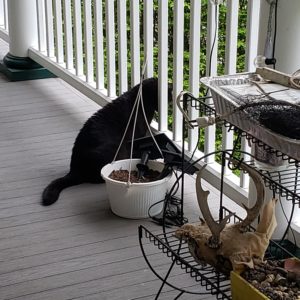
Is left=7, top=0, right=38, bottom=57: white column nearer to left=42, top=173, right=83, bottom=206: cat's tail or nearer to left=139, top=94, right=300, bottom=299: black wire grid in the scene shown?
left=42, top=173, right=83, bottom=206: cat's tail

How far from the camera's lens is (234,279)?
1916 mm

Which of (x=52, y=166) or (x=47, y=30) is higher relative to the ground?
(x=47, y=30)

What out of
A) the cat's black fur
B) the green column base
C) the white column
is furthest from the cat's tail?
the white column

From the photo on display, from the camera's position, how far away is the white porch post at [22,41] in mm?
5102

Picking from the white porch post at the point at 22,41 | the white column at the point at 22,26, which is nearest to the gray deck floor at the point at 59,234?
the white porch post at the point at 22,41

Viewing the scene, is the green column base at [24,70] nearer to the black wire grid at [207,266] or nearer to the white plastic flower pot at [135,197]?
the white plastic flower pot at [135,197]

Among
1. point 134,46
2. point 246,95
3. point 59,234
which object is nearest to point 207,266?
point 246,95

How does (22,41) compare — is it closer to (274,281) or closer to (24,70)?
(24,70)

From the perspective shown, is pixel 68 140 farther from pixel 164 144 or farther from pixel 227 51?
pixel 227 51

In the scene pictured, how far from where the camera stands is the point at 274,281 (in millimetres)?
1927

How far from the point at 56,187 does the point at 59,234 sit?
419 mm

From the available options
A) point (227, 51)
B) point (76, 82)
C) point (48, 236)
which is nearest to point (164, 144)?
point (227, 51)

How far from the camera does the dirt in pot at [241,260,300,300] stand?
73.4 inches

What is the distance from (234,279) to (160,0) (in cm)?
195
